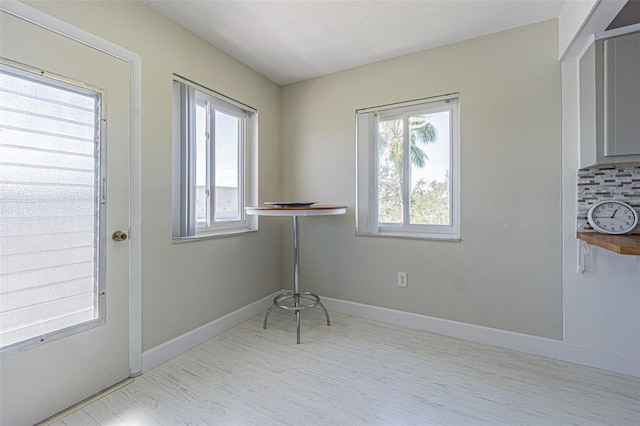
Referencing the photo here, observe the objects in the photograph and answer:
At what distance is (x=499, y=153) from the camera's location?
2.04 metres

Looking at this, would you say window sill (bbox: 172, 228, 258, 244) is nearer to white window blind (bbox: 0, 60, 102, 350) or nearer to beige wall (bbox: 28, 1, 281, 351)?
beige wall (bbox: 28, 1, 281, 351)

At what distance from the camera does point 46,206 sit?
1334mm

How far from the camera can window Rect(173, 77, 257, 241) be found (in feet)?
6.64

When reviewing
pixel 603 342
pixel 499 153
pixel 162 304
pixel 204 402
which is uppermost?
pixel 499 153

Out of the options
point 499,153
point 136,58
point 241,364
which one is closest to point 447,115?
point 499,153

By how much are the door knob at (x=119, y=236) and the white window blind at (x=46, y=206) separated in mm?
82

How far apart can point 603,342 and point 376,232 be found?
64.7 inches

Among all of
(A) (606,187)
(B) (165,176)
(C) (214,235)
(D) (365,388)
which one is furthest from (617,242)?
(B) (165,176)

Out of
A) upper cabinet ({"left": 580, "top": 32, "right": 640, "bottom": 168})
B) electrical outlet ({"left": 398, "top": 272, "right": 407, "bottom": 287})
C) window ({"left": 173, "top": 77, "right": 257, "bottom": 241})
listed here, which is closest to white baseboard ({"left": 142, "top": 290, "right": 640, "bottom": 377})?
electrical outlet ({"left": 398, "top": 272, "right": 407, "bottom": 287})

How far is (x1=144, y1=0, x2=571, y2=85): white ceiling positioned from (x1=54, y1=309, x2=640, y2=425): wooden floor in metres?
2.31

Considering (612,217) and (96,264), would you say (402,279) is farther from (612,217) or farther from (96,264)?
(96,264)

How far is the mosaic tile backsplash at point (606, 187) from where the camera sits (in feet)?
5.64

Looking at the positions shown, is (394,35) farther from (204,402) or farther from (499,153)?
(204,402)

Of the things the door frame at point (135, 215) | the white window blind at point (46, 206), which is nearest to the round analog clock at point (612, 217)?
the door frame at point (135, 215)
